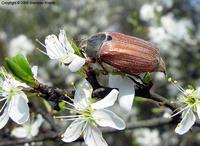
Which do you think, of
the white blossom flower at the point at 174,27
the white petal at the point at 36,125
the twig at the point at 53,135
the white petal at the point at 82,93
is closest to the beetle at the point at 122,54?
the white petal at the point at 82,93

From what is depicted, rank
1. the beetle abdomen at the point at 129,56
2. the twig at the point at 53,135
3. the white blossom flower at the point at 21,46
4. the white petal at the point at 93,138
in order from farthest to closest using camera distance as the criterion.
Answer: the white blossom flower at the point at 21,46 → the twig at the point at 53,135 → the white petal at the point at 93,138 → the beetle abdomen at the point at 129,56

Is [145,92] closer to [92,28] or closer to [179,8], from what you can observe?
[179,8]

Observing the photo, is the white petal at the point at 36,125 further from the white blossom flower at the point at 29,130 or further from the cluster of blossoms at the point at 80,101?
the cluster of blossoms at the point at 80,101

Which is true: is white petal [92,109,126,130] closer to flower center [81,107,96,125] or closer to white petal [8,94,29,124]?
flower center [81,107,96,125]

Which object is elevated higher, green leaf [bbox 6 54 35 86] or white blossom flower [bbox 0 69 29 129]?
green leaf [bbox 6 54 35 86]

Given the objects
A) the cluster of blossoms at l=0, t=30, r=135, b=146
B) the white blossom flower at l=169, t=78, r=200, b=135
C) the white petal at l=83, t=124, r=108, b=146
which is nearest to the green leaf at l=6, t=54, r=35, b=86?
the cluster of blossoms at l=0, t=30, r=135, b=146

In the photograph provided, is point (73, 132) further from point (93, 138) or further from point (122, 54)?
point (122, 54)
